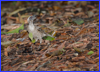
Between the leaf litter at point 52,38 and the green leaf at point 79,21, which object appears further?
the green leaf at point 79,21

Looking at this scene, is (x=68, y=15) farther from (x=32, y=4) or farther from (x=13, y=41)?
(x=13, y=41)

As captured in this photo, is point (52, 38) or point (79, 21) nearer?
point (52, 38)

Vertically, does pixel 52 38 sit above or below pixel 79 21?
below

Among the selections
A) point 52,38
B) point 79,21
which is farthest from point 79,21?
point 52,38

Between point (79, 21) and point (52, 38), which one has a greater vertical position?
point (79, 21)

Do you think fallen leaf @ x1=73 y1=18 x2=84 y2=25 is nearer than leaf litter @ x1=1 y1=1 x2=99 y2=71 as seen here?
No

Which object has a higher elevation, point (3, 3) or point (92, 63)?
point (3, 3)

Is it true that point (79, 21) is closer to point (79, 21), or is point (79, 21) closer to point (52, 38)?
point (79, 21)

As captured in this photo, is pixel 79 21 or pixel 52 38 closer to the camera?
pixel 52 38

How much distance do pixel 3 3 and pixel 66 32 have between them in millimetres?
2068

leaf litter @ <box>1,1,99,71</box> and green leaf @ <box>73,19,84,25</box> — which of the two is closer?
leaf litter @ <box>1,1,99,71</box>

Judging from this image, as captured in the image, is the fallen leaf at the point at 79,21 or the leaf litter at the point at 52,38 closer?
the leaf litter at the point at 52,38

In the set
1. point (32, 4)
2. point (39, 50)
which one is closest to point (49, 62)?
point (39, 50)

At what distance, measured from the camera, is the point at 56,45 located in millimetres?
2395
